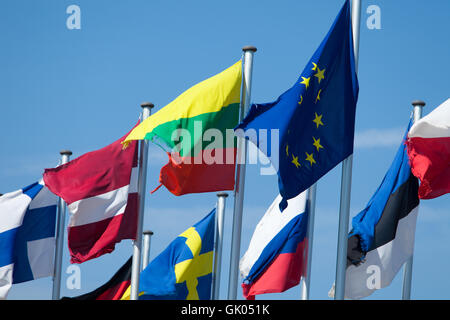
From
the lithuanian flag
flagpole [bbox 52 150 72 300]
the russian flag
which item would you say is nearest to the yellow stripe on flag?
the lithuanian flag

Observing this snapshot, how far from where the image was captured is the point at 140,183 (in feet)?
59.6

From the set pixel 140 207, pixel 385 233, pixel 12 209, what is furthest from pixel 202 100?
pixel 12 209

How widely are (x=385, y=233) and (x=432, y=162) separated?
9.43ft

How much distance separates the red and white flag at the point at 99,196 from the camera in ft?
58.6

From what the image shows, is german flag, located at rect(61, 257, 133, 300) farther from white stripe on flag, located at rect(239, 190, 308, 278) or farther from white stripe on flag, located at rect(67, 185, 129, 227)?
white stripe on flag, located at rect(239, 190, 308, 278)

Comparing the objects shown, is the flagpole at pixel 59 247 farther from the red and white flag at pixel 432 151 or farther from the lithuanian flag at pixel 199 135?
the red and white flag at pixel 432 151

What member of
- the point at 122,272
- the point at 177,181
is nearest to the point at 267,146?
the point at 177,181

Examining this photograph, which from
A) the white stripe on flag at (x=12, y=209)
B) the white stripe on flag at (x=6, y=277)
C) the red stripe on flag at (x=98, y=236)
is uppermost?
the white stripe on flag at (x=12, y=209)

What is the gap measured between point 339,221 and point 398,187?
4031mm

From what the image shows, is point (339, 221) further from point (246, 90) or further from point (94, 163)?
point (94, 163)

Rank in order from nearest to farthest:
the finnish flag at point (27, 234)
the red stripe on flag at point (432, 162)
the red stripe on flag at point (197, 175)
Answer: the red stripe on flag at point (432, 162), the red stripe on flag at point (197, 175), the finnish flag at point (27, 234)

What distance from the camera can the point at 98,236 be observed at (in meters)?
17.9

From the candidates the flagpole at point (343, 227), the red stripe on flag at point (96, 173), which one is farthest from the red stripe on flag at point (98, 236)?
the flagpole at point (343, 227)
